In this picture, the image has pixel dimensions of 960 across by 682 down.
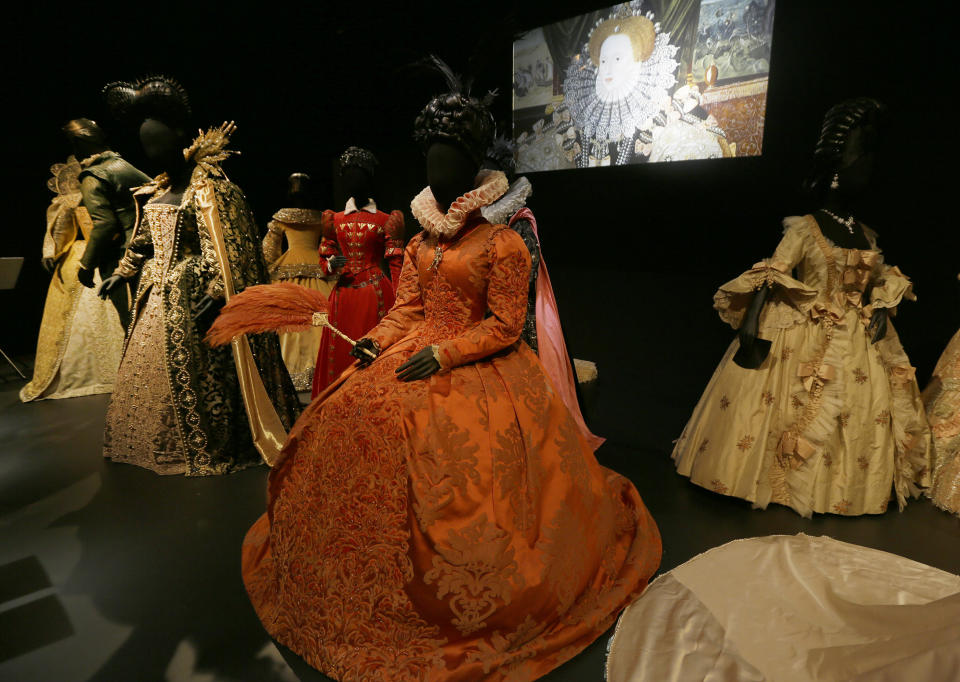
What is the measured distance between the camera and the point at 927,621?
135 cm

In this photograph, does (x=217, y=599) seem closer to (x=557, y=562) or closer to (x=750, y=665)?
(x=557, y=562)

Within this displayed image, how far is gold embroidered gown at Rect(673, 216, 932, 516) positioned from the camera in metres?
2.47

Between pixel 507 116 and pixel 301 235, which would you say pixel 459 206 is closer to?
pixel 507 116

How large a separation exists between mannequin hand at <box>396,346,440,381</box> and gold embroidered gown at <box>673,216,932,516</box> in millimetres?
1784

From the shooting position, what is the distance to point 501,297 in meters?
1.72

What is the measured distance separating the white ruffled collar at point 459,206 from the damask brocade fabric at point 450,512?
74 millimetres

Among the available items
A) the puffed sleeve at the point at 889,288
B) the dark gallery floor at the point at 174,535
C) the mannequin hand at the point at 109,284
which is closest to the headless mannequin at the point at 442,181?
the dark gallery floor at the point at 174,535

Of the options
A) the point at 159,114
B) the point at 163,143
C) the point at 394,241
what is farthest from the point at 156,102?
the point at 394,241

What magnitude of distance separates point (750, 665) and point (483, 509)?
3.34 ft

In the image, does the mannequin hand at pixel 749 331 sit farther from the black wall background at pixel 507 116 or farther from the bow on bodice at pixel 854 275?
the black wall background at pixel 507 116

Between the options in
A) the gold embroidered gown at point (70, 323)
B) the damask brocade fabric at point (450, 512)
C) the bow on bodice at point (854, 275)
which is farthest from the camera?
the gold embroidered gown at point (70, 323)

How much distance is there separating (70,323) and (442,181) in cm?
480

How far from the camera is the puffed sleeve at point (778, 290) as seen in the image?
Result: 2475 millimetres

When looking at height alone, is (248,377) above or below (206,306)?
below
